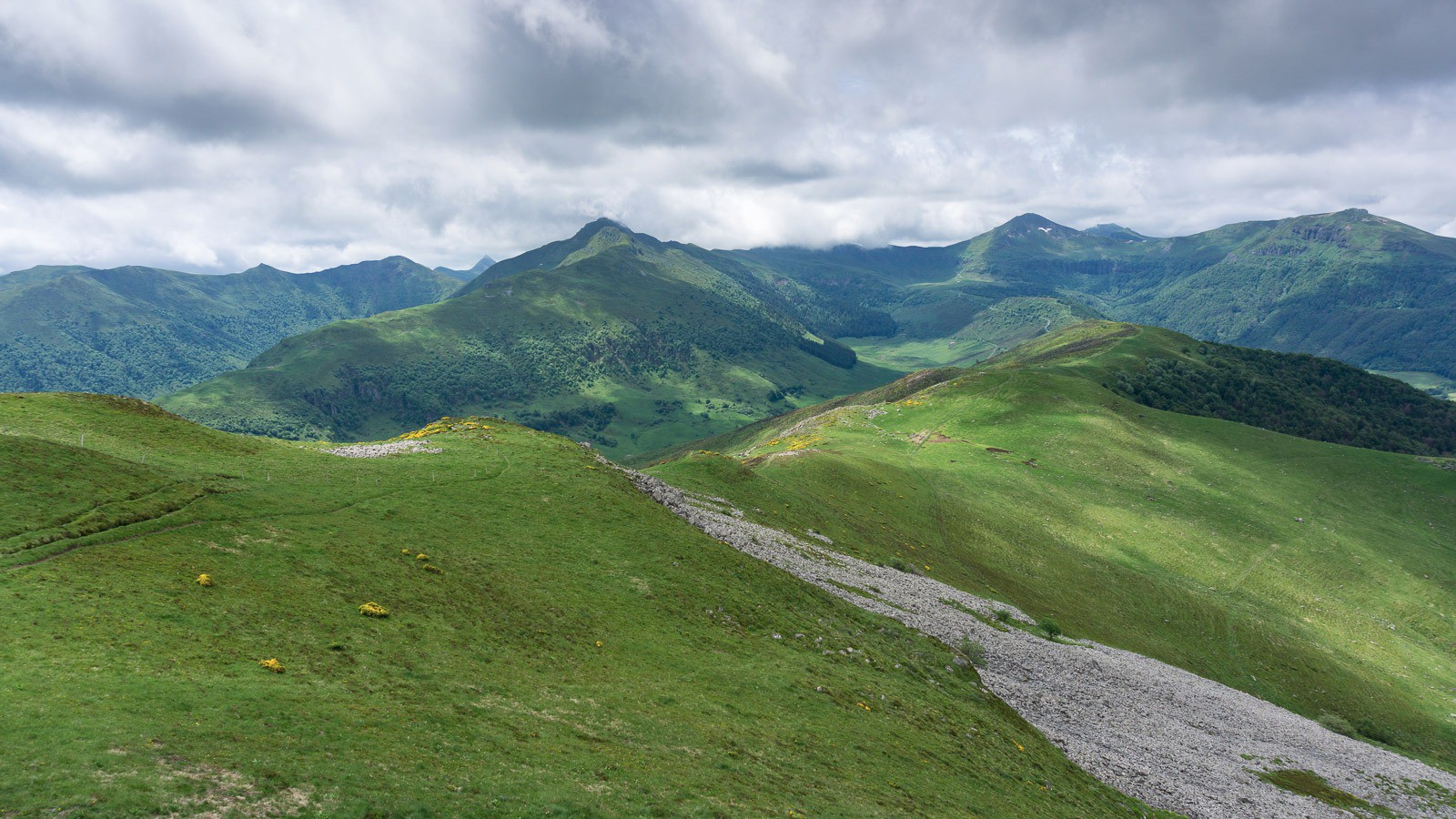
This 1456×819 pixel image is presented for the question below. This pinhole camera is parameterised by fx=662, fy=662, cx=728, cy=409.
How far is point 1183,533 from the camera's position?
425 feet

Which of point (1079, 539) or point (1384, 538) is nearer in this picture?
point (1079, 539)

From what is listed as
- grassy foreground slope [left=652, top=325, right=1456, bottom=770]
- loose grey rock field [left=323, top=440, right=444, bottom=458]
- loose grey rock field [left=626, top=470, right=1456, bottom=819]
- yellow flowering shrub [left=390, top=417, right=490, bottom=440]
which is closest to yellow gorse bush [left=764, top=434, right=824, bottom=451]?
grassy foreground slope [left=652, top=325, right=1456, bottom=770]

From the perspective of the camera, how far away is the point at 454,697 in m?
31.1

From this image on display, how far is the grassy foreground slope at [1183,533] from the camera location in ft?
305

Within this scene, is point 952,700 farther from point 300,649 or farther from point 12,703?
point 12,703

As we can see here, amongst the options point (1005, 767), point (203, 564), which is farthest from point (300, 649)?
point (1005, 767)

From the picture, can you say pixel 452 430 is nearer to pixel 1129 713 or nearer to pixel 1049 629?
pixel 1049 629

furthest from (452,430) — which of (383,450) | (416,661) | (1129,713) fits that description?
(1129,713)

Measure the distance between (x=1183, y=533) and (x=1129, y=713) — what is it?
86366 mm

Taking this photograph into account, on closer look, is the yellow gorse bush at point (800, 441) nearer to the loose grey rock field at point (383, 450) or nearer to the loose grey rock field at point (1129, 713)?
the loose grey rock field at point (1129, 713)

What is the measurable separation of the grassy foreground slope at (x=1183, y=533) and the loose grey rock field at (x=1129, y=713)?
10336 millimetres

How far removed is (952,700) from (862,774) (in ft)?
61.0

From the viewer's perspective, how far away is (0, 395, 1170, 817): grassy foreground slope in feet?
75.9

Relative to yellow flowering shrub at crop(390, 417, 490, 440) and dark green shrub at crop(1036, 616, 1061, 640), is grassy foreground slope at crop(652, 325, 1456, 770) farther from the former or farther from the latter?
yellow flowering shrub at crop(390, 417, 490, 440)
